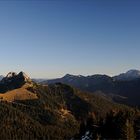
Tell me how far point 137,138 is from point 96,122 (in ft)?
98.6

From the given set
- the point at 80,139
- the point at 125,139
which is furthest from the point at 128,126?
the point at 80,139

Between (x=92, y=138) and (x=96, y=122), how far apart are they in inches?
816

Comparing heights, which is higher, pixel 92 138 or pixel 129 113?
pixel 129 113

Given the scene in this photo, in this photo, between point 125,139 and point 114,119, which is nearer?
point 125,139

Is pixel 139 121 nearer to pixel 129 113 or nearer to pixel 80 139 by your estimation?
pixel 129 113

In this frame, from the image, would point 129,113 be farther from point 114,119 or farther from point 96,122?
point 96,122

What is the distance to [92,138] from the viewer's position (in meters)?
132

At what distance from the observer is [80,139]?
14500cm

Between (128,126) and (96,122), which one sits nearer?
(128,126)

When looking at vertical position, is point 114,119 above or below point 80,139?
above

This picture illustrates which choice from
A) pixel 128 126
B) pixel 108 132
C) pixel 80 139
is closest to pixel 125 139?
pixel 128 126

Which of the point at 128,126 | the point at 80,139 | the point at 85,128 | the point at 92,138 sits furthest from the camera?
the point at 85,128

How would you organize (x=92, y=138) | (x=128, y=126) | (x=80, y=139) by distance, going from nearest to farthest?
(x=128, y=126) → (x=92, y=138) → (x=80, y=139)

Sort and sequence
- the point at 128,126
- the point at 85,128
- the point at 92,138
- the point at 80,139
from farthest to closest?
the point at 85,128 < the point at 80,139 < the point at 92,138 < the point at 128,126
